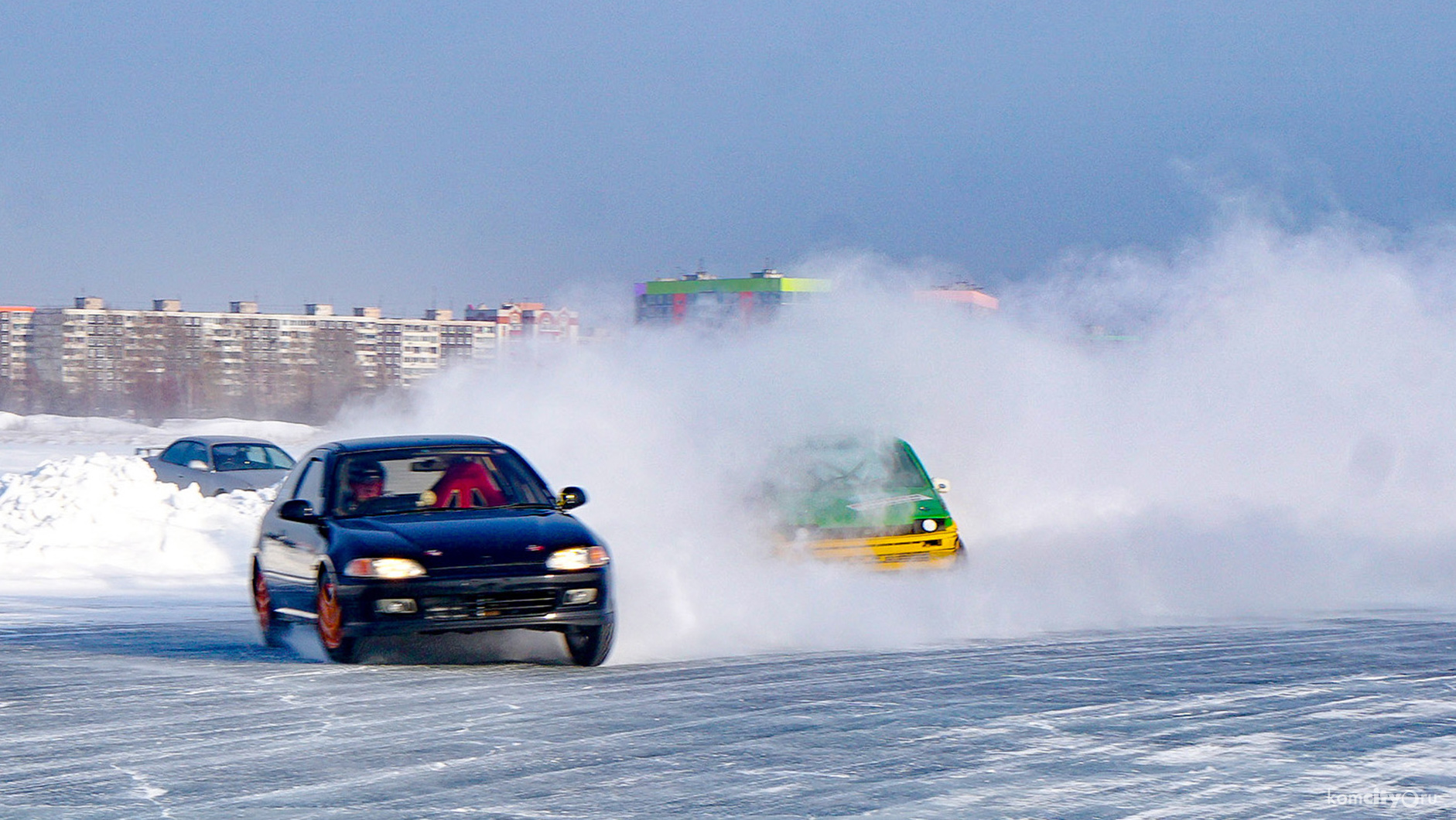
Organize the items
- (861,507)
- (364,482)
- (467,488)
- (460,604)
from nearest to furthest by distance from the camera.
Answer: (460,604) < (364,482) < (467,488) < (861,507)

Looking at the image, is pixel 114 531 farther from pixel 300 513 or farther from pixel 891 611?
pixel 891 611

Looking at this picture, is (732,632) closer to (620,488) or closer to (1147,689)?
(1147,689)

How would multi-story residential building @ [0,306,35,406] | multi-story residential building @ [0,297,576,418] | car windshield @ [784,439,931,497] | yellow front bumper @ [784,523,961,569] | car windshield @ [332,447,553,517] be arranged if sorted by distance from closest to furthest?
car windshield @ [332,447,553,517] < yellow front bumper @ [784,523,961,569] < car windshield @ [784,439,931,497] < multi-story residential building @ [0,297,576,418] < multi-story residential building @ [0,306,35,406]

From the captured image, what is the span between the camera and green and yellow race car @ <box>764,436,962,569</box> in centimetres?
1208

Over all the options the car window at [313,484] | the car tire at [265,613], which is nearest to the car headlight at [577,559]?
the car window at [313,484]

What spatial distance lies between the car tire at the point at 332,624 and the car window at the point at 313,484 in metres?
0.74

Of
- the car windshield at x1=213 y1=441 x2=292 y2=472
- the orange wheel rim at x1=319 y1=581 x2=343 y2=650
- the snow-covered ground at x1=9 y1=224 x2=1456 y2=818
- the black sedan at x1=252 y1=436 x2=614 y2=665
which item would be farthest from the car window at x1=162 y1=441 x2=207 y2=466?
the orange wheel rim at x1=319 y1=581 x2=343 y2=650

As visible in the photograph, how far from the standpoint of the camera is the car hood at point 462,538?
8.45m

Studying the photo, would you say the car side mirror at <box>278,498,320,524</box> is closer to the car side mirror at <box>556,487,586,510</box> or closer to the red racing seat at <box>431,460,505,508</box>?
the red racing seat at <box>431,460,505,508</box>

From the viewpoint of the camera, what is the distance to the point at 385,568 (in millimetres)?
8406

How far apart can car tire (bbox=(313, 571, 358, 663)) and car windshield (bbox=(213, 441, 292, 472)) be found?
1399 cm

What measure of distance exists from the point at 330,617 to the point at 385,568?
61 cm

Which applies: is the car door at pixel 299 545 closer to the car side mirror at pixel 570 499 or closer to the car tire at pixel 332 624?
the car tire at pixel 332 624

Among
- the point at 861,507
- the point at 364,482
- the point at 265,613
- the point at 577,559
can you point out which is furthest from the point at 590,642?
the point at 861,507
